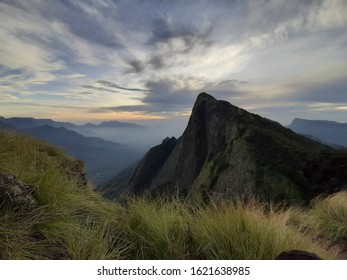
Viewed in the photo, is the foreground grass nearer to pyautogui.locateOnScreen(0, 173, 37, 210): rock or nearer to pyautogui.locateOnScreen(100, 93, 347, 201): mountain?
pyautogui.locateOnScreen(0, 173, 37, 210): rock

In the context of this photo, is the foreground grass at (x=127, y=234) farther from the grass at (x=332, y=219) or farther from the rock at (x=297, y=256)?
the grass at (x=332, y=219)

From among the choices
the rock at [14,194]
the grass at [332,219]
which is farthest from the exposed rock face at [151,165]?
the rock at [14,194]

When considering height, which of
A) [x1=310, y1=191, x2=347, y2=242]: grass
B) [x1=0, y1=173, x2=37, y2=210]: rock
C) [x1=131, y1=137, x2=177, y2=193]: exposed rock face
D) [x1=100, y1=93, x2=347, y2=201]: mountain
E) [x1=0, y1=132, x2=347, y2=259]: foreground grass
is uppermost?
[x1=0, y1=173, x2=37, y2=210]: rock

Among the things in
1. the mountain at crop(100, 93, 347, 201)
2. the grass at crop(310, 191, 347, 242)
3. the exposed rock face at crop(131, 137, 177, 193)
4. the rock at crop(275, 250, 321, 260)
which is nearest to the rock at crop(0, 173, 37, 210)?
the rock at crop(275, 250, 321, 260)
